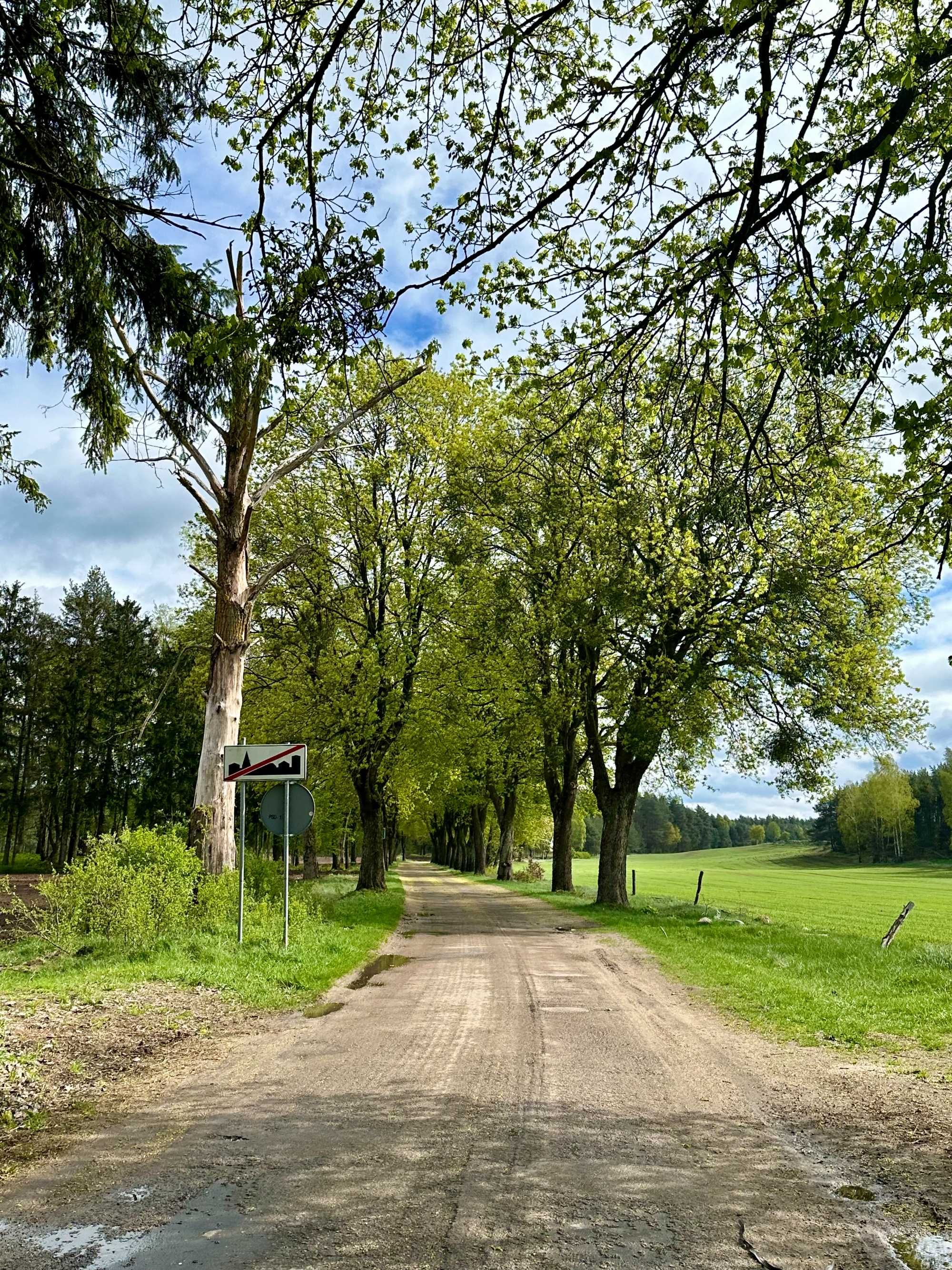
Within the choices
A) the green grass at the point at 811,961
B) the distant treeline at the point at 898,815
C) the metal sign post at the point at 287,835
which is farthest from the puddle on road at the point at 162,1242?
Result: the distant treeline at the point at 898,815

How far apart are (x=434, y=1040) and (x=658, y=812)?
562 ft

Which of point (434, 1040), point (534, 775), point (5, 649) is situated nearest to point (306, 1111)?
point (434, 1040)

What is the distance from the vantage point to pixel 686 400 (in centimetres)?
809

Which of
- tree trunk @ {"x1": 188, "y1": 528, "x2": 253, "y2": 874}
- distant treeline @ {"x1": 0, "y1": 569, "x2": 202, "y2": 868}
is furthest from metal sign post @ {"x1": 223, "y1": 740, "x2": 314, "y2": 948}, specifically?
distant treeline @ {"x1": 0, "y1": 569, "x2": 202, "y2": 868}

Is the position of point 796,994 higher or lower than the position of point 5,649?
lower

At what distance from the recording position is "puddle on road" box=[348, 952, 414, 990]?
10.4m

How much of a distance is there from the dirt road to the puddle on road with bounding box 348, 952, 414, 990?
280 cm

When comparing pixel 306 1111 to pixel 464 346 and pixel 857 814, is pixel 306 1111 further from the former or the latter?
pixel 857 814

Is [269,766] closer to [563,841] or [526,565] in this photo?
[526,565]

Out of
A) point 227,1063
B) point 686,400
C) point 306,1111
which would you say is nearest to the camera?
point 306,1111

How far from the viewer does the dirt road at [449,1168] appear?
334 centimetres

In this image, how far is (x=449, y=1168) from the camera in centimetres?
416

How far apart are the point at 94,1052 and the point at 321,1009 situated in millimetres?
2663

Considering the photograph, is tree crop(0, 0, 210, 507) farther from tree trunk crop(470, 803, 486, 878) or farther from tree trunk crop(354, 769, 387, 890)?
tree trunk crop(470, 803, 486, 878)
